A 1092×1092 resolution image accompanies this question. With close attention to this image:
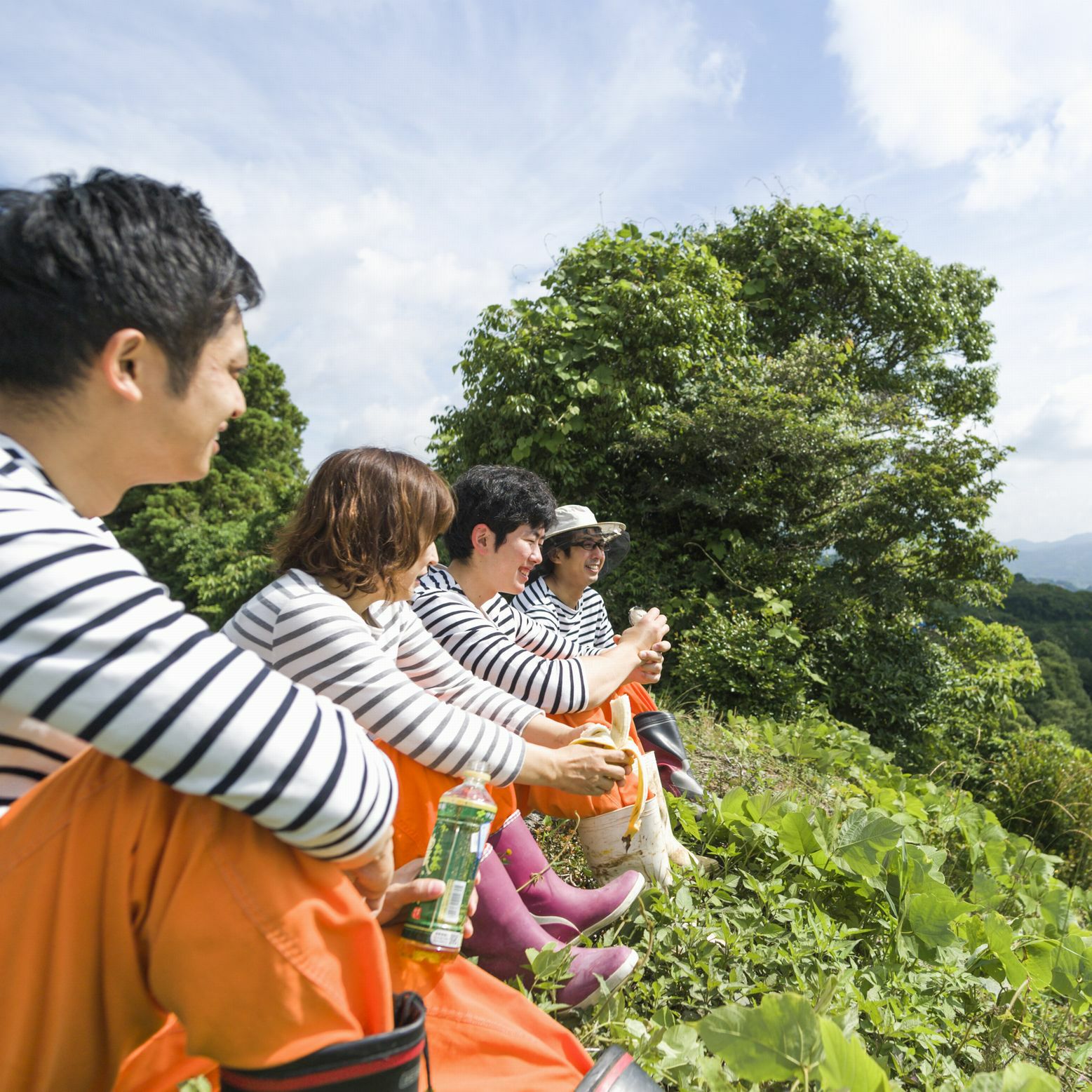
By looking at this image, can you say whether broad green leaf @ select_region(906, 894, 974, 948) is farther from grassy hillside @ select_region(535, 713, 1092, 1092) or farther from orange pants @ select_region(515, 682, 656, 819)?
orange pants @ select_region(515, 682, 656, 819)

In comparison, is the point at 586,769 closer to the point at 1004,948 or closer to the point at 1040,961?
the point at 1004,948

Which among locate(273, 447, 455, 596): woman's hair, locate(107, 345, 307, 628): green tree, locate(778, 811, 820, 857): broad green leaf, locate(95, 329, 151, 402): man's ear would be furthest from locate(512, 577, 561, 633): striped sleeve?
locate(107, 345, 307, 628): green tree

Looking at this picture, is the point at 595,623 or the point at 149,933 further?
the point at 595,623

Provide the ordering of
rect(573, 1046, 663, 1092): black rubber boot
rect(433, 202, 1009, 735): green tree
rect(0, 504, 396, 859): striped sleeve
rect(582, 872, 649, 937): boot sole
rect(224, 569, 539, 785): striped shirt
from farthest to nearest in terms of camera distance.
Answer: rect(433, 202, 1009, 735): green tree → rect(582, 872, 649, 937): boot sole → rect(224, 569, 539, 785): striped shirt → rect(573, 1046, 663, 1092): black rubber boot → rect(0, 504, 396, 859): striped sleeve

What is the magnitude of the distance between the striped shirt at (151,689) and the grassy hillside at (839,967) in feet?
2.91

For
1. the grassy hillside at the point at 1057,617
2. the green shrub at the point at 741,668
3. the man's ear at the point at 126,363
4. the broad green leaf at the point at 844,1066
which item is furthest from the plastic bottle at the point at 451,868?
the grassy hillside at the point at 1057,617

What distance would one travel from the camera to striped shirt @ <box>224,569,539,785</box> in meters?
1.70

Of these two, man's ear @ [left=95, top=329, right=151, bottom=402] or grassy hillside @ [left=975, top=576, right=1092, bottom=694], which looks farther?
grassy hillside @ [left=975, top=576, right=1092, bottom=694]

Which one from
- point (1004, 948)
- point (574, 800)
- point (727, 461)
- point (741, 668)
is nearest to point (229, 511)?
point (727, 461)

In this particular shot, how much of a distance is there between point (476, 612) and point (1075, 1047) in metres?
2.11

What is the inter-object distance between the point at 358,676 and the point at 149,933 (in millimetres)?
768

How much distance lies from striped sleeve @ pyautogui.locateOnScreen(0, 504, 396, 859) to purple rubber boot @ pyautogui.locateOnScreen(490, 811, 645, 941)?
3.62ft

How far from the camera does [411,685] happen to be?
1.77 meters

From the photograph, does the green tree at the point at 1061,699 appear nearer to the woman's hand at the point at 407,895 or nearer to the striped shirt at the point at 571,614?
→ the striped shirt at the point at 571,614
